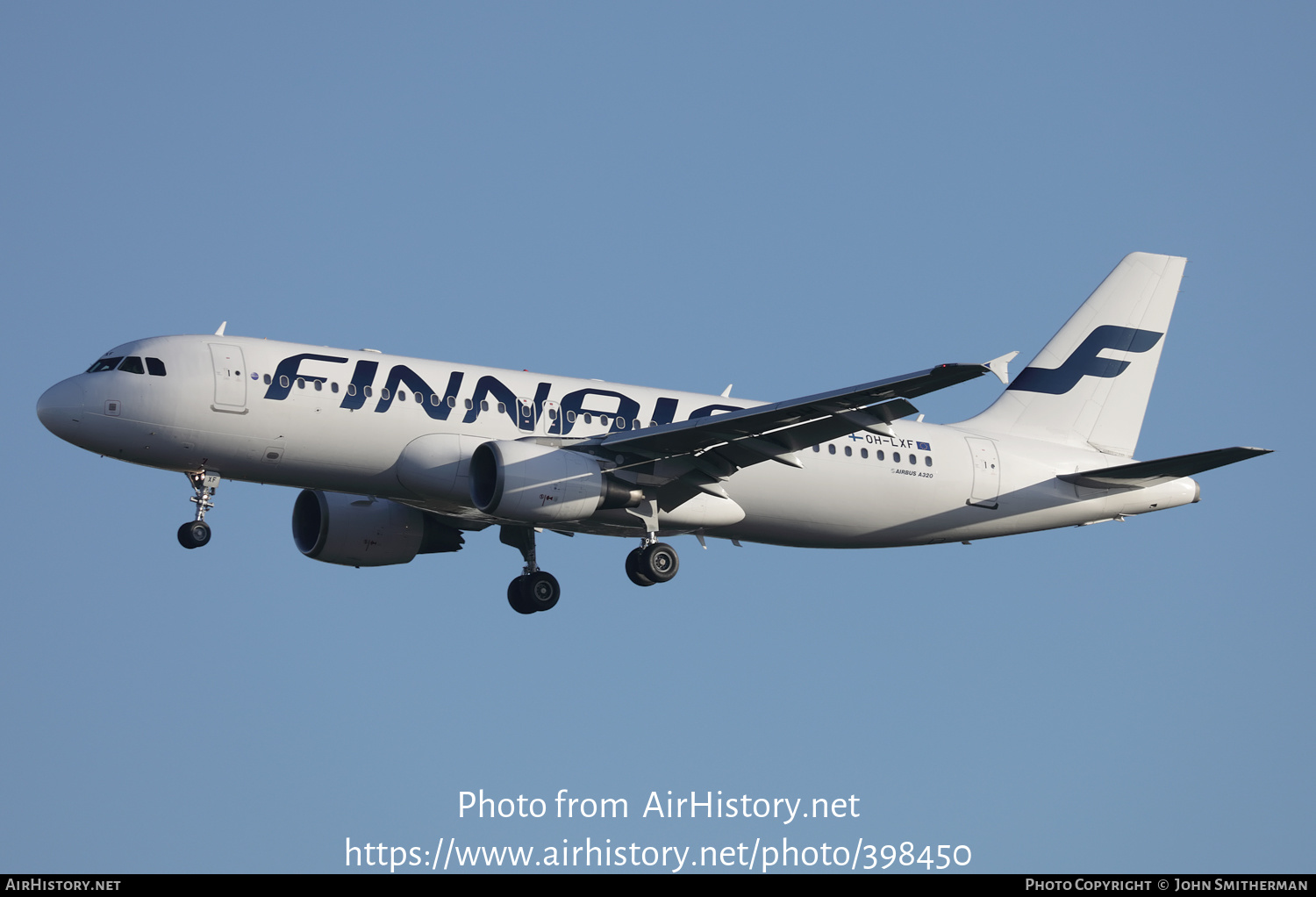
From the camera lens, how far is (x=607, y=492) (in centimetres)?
3481

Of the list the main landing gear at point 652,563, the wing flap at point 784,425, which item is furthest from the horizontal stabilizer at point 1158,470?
the main landing gear at point 652,563

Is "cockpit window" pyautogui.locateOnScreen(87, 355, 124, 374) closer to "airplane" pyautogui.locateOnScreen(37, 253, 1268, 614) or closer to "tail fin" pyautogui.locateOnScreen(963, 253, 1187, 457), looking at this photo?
"airplane" pyautogui.locateOnScreen(37, 253, 1268, 614)

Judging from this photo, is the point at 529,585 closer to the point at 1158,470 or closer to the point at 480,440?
the point at 480,440

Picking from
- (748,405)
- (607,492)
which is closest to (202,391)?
(607,492)

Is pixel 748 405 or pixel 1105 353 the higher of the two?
pixel 1105 353

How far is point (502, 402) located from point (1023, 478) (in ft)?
46.8

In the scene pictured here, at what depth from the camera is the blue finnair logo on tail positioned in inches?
1705

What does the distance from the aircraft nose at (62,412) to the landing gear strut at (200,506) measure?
267cm

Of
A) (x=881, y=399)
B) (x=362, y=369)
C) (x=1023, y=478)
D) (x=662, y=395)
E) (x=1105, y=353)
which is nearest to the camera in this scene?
(x=881, y=399)

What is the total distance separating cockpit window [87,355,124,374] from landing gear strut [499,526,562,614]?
1093 centimetres

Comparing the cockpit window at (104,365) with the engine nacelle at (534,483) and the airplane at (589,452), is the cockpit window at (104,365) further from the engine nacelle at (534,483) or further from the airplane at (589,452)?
the engine nacelle at (534,483)

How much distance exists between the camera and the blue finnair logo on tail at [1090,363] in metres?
43.3

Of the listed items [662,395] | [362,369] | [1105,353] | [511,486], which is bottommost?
[511,486]

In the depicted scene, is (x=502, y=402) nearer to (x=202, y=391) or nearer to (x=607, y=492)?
(x=607, y=492)
